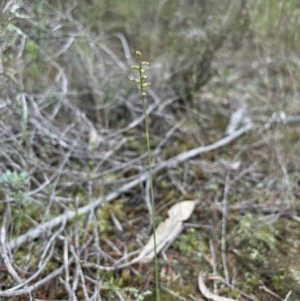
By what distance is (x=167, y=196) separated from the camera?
6.00 feet

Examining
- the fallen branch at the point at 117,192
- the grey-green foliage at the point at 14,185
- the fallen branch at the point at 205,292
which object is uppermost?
the grey-green foliage at the point at 14,185

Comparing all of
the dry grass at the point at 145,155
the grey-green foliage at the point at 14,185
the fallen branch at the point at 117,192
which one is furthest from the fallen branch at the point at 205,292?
the grey-green foliage at the point at 14,185

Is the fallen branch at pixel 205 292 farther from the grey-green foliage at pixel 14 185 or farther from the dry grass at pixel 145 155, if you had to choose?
the grey-green foliage at pixel 14 185

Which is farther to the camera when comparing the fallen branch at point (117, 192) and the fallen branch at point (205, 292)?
the fallen branch at point (117, 192)

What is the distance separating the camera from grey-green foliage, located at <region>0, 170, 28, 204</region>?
152 cm

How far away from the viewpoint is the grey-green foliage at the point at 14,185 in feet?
4.99

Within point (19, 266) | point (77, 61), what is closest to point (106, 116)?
point (77, 61)

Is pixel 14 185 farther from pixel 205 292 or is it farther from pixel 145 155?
pixel 205 292

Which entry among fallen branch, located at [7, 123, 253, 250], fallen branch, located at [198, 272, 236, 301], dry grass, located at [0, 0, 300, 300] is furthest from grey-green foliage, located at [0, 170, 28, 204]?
fallen branch, located at [198, 272, 236, 301]

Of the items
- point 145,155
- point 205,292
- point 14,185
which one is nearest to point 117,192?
point 145,155

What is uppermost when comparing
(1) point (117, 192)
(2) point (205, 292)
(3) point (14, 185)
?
(3) point (14, 185)

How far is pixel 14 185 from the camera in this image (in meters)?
1.53

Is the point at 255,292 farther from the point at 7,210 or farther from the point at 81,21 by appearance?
the point at 81,21

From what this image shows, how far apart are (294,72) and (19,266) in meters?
1.55
